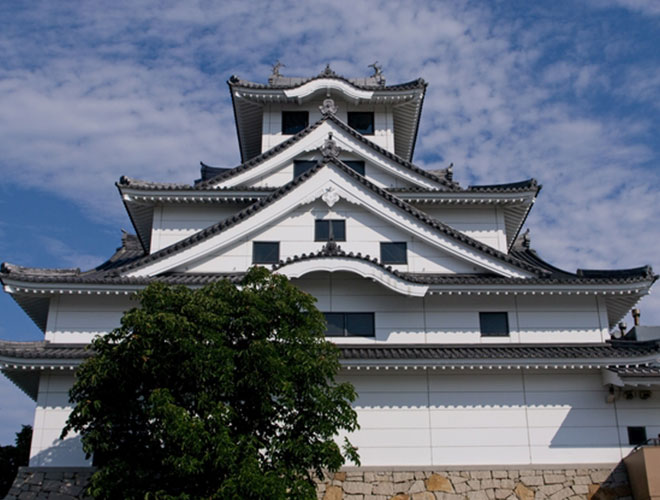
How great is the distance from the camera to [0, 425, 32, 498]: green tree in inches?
808

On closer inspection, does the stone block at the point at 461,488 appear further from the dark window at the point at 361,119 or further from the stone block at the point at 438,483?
the dark window at the point at 361,119

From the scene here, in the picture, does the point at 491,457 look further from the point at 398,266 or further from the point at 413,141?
the point at 413,141

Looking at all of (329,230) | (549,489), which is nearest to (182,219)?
(329,230)

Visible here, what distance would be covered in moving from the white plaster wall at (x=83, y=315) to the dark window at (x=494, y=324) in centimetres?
800

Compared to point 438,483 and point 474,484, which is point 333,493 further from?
point 474,484

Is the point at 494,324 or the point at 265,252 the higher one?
the point at 265,252

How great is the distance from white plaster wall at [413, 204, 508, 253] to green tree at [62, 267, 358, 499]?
8.25 metres

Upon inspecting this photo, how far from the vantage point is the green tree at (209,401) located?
A: 1041 cm

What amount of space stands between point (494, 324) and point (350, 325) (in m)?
3.35

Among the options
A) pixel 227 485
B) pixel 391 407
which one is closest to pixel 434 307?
pixel 391 407

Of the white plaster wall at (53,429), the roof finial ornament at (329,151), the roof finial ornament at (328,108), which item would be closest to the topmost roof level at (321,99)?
the roof finial ornament at (328,108)

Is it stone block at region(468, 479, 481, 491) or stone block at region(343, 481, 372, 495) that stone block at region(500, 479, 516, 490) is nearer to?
stone block at region(468, 479, 481, 491)

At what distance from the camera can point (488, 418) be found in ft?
50.3

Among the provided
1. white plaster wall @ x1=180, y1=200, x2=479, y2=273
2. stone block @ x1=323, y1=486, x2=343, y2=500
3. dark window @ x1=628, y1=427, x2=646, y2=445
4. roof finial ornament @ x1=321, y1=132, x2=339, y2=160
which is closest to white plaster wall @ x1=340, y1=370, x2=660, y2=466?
dark window @ x1=628, y1=427, x2=646, y2=445
